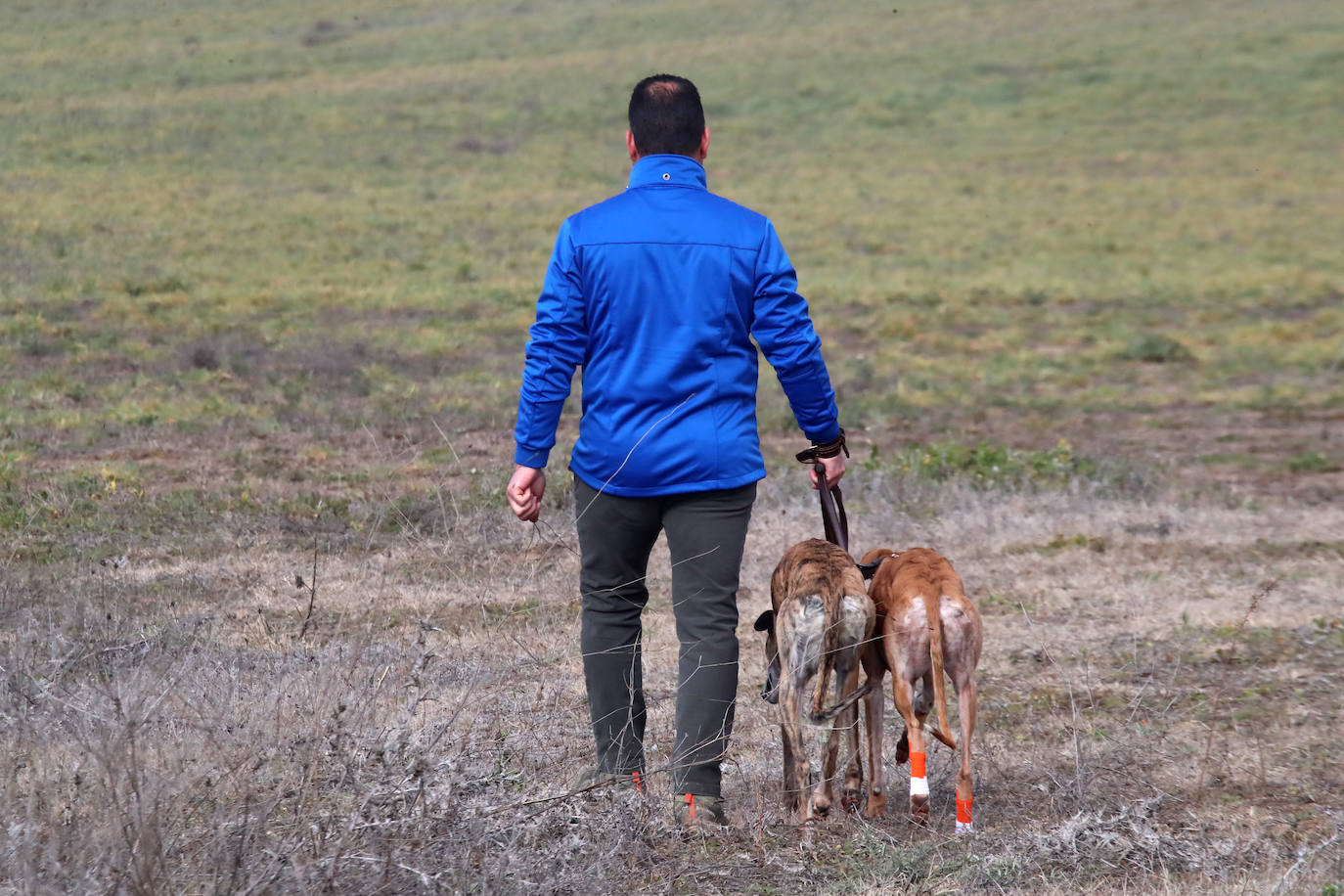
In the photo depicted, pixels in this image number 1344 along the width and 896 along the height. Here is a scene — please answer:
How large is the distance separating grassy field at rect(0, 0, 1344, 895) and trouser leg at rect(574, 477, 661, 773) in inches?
7.1

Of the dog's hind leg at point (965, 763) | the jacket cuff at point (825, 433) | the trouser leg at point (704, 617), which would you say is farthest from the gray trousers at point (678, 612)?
the dog's hind leg at point (965, 763)

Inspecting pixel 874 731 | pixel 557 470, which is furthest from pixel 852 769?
pixel 557 470

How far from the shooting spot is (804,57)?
147 feet

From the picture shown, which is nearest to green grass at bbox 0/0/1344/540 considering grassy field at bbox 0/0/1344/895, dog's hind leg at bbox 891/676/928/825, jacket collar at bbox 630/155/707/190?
grassy field at bbox 0/0/1344/895

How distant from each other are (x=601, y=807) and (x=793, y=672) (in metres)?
0.66

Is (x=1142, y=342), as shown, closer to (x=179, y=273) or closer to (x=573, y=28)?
(x=179, y=273)

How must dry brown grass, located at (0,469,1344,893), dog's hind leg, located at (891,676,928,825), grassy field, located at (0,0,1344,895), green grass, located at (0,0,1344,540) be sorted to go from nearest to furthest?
1. dry brown grass, located at (0,469,1344,893)
2. grassy field, located at (0,0,1344,895)
3. dog's hind leg, located at (891,676,928,825)
4. green grass, located at (0,0,1344,540)

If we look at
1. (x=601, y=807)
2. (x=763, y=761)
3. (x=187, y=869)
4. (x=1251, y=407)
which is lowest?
(x=1251, y=407)

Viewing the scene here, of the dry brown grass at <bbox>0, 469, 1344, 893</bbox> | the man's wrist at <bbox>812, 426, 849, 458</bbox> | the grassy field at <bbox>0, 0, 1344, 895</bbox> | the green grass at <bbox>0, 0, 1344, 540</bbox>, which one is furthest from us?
the green grass at <bbox>0, 0, 1344, 540</bbox>

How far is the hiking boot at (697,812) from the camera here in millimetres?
3844

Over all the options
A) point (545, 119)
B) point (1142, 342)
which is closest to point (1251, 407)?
point (1142, 342)

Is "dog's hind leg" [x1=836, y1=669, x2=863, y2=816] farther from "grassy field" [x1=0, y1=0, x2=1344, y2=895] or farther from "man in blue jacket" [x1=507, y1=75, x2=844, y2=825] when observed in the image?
"man in blue jacket" [x1=507, y1=75, x2=844, y2=825]

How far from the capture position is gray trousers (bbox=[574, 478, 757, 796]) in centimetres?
399

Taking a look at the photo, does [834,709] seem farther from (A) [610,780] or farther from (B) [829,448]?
(B) [829,448]
